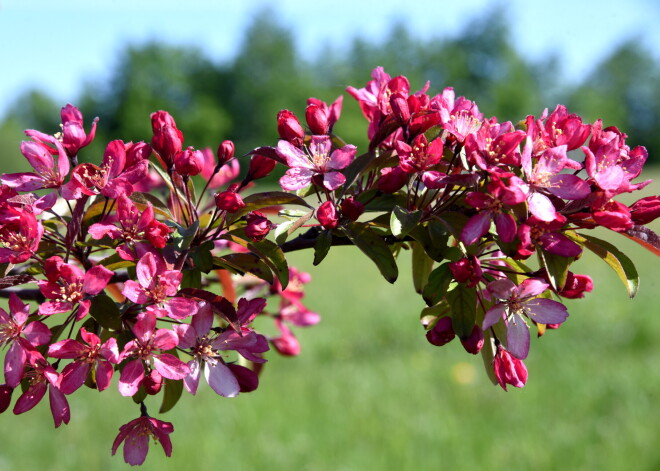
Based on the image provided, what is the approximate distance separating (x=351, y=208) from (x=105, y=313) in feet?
1.06

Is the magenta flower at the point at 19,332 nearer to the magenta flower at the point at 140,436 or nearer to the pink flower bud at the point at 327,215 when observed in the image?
the magenta flower at the point at 140,436

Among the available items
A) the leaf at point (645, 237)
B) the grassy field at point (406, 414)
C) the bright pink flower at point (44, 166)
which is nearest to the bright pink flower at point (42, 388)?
the bright pink flower at point (44, 166)

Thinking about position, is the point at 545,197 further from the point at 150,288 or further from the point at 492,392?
the point at 492,392

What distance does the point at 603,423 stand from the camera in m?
4.60

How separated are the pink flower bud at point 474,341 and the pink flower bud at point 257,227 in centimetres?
28

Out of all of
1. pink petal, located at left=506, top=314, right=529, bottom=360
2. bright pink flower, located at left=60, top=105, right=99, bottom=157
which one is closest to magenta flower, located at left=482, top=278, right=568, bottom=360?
pink petal, located at left=506, top=314, right=529, bottom=360

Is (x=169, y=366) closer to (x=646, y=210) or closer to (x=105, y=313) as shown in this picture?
(x=105, y=313)

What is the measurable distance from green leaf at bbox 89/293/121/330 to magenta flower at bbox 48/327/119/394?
22 millimetres

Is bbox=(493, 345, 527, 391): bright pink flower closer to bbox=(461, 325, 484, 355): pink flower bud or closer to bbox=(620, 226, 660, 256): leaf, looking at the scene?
bbox=(461, 325, 484, 355): pink flower bud

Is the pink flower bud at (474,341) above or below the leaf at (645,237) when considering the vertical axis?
below

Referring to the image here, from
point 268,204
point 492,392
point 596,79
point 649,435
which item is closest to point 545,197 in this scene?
point 268,204

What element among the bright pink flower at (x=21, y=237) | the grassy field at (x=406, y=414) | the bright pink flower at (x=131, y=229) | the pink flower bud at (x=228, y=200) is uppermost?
the pink flower bud at (x=228, y=200)

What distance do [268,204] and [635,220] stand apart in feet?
1.55

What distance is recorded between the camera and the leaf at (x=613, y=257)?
936 mm
